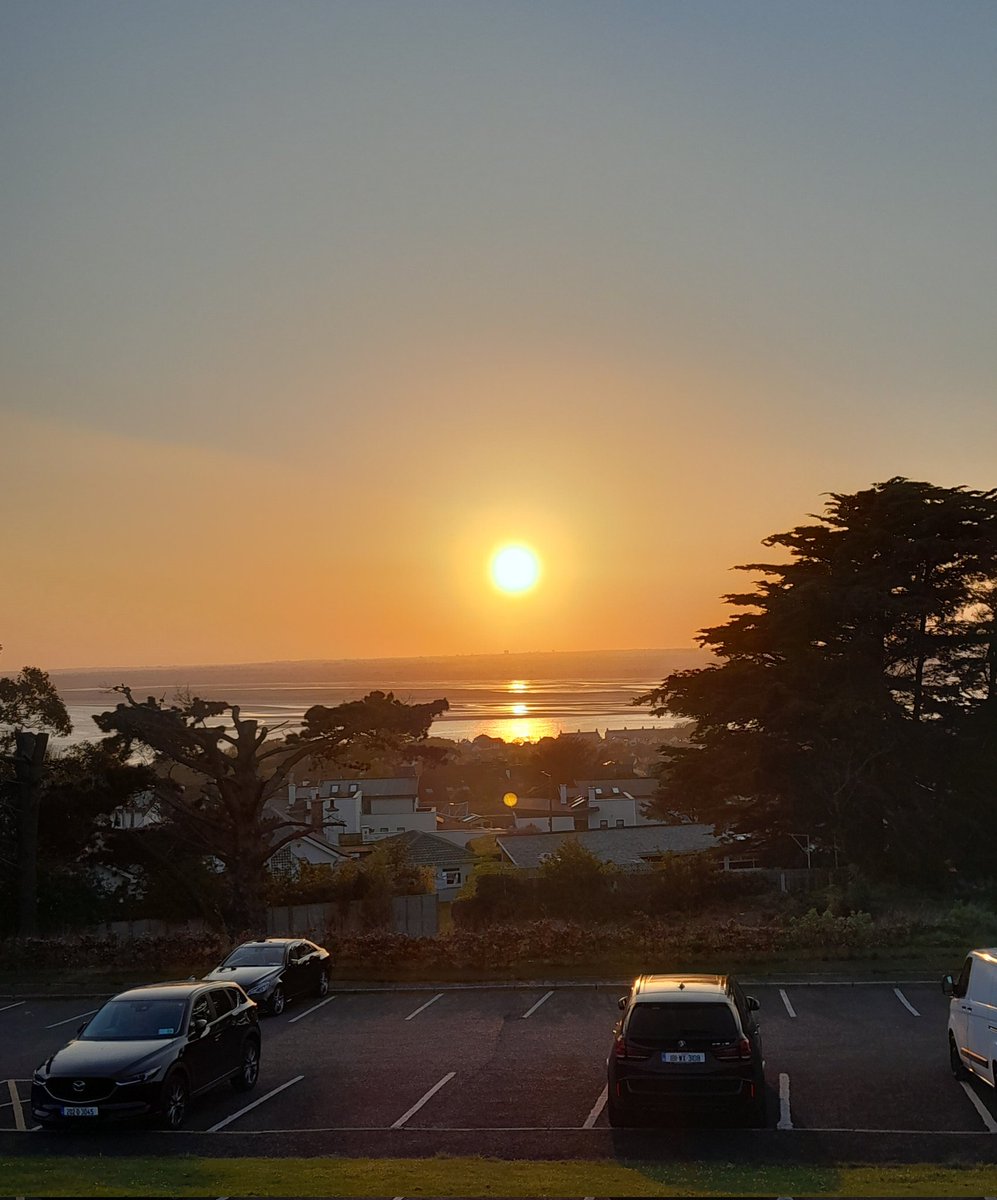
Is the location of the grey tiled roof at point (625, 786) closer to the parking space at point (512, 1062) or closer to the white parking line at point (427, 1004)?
the white parking line at point (427, 1004)

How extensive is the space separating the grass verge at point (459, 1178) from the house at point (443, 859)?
50503 mm

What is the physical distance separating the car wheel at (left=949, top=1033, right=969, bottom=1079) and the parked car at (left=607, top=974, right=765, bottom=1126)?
3717mm

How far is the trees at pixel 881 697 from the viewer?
4459 centimetres

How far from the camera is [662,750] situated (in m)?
51.1

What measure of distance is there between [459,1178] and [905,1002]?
551 inches

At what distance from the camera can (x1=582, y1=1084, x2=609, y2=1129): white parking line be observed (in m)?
15.3

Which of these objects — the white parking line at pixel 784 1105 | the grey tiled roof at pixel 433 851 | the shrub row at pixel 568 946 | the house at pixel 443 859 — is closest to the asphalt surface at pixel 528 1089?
the white parking line at pixel 784 1105

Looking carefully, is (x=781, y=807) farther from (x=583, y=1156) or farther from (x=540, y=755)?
(x=540, y=755)

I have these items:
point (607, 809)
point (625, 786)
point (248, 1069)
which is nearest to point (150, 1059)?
point (248, 1069)

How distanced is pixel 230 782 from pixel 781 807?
21.8 metres

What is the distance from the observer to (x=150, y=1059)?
605 inches

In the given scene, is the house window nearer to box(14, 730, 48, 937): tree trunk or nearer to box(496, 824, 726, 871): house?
box(14, 730, 48, 937): tree trunk

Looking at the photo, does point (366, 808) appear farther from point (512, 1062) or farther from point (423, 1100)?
point (423, 1100)

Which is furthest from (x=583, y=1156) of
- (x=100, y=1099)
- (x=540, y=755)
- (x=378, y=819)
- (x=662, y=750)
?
(x=540, y=755)
